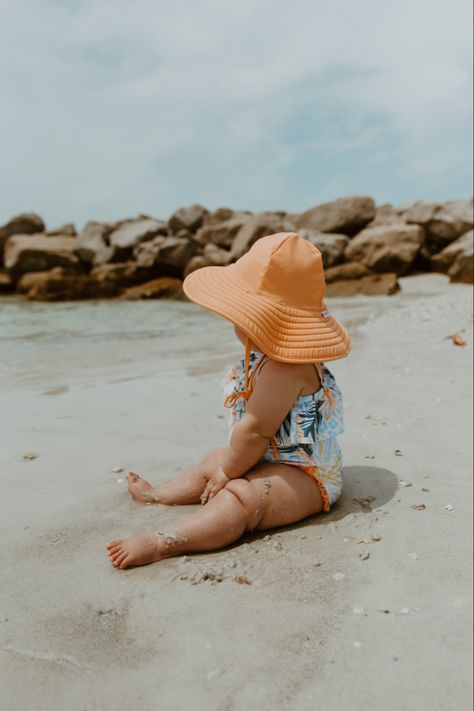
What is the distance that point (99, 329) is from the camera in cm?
1102

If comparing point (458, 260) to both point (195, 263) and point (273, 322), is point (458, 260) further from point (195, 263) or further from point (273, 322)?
point (273, 322)

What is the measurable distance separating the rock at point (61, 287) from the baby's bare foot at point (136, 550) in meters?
18.6

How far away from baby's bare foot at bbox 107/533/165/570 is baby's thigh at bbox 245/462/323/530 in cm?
42

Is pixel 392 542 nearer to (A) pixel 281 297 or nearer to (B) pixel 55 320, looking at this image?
(A) pixel 281 297

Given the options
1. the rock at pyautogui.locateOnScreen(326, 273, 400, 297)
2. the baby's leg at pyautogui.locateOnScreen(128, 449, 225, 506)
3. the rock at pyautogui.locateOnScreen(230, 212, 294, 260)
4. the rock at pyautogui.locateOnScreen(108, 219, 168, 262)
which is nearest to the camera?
the baby's leg at pyautogui.locateOnScreen(128, 449, 225, 506)

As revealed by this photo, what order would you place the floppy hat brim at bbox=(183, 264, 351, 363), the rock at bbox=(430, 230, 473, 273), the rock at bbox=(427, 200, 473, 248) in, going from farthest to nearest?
1. the rock at bbox=(427, 200, 473, 248)
2. the rock at bbox=(430, 230, 473, 273)
3. the floppy hat brim at bbox=(183, 264, 351, 363)

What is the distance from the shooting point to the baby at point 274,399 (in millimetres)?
2391

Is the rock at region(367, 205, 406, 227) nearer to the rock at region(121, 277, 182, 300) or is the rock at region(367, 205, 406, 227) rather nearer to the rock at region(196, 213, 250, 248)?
the rock at region(196, 213, 250, 248)

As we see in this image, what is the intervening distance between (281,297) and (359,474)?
999 millimetres

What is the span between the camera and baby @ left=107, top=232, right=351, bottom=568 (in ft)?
7.84

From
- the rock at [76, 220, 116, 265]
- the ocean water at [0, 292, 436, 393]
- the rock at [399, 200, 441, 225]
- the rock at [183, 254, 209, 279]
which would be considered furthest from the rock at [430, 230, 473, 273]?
the rock at [76, 220, 116, 265]

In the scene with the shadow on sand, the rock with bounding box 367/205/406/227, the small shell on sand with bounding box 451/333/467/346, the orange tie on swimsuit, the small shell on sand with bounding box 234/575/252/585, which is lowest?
the rock with bounding box 367/205/406/227

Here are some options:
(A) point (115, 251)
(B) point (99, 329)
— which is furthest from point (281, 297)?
(A) point (115, 251)

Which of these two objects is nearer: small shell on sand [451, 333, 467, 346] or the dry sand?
the dry sand
